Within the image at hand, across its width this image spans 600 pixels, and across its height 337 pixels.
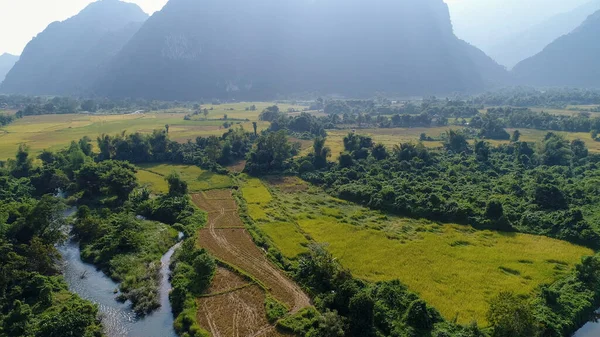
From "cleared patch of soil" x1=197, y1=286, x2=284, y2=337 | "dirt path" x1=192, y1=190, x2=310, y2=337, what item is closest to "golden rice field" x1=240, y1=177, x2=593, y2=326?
"dirt path" x1=192, y1=190, x2=310, y2=337

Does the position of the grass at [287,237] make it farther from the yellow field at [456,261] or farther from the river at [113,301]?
the river at [113,301]

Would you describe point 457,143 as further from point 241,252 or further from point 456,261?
point 241,252

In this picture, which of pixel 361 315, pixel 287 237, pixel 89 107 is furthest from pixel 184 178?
pixel 89 107

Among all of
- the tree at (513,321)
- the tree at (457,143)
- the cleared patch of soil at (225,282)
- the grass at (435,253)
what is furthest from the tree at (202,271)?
the tree at (457,143)

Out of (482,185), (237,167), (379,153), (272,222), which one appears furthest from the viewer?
(379,153)

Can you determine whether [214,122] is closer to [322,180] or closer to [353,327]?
[322,180]

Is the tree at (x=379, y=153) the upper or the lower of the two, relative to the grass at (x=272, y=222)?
upper

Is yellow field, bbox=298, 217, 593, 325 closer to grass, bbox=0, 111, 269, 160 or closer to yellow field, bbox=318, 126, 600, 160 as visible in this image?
yellow field, bbox=318, 126, 600, 160
